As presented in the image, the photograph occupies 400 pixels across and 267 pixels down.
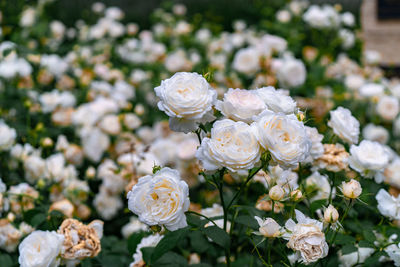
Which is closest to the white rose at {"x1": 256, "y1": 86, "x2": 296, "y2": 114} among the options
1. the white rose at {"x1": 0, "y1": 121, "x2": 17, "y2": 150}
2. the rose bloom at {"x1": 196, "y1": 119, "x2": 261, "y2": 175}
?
the rose bloom at {"x1": 196, "y1": 119, "x2": 261, "y2": 175}

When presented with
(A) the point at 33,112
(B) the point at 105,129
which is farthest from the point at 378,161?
(A) the point at 33,112

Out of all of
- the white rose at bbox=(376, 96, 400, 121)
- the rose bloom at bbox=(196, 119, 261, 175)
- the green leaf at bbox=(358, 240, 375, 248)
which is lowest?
the white rose at bbox=(376, 96, 400, 121)

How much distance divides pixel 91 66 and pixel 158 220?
8.03 feet

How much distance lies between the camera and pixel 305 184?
1.30 meters

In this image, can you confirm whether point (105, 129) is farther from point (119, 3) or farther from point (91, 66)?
point (119, 3)

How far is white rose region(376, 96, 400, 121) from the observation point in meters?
2.53

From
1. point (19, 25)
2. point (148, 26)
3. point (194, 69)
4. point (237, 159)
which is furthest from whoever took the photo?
point (148, 26)

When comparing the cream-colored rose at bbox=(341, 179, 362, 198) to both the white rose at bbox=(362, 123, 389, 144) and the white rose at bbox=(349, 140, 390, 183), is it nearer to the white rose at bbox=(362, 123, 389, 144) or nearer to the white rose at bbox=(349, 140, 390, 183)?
the white rose at bbox=(349, 140, 390, 183)

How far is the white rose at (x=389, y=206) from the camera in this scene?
1.12m

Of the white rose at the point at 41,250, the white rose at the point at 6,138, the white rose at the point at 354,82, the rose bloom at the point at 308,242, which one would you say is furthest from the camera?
the white rose at the point at 354,82

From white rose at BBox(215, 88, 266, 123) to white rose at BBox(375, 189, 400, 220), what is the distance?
1.35 feet

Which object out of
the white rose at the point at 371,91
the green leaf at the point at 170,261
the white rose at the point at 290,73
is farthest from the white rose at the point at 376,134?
the green leaf at the point at 170,261

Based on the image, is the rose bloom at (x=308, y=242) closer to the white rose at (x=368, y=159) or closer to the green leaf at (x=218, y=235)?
the green leaf at (x=218, y=235)

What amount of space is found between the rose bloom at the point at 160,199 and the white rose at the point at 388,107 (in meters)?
1.96
